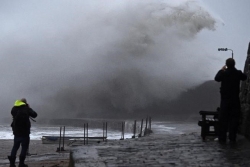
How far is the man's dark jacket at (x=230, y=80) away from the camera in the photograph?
6988 mm

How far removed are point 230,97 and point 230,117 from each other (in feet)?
1.27

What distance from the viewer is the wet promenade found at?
16.8 ft

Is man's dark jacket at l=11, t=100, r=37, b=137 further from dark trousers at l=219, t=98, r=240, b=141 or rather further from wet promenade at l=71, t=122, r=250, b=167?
dark trousers at l=219, t=98, r=240, b=141

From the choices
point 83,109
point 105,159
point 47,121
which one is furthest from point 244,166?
point 83,109

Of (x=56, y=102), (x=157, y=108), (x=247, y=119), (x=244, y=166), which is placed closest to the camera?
(x=244, y=166)

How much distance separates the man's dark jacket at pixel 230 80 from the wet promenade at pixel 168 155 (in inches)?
32.1

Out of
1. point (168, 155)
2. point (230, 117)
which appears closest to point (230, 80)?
point (230, 117)

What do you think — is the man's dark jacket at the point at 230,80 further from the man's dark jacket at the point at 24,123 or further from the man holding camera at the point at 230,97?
the man's dark jacket at the point at 24,123

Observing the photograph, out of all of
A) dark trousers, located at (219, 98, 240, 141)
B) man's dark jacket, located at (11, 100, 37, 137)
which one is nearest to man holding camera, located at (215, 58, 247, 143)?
dark trousers, located at (219, 98, 240, 141)

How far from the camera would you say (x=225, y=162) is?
5.18 metres

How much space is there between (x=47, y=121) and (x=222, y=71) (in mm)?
45885

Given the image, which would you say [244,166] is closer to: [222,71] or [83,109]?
[222,71]

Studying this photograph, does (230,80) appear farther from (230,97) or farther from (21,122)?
(21,122)

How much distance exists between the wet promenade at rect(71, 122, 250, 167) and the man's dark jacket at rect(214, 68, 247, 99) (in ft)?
2.68
